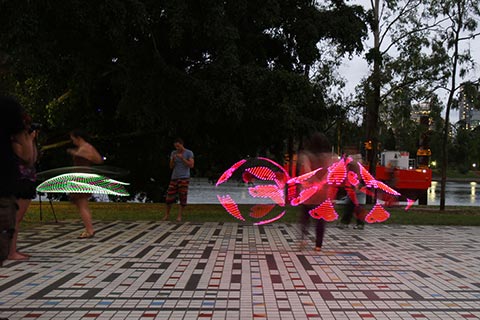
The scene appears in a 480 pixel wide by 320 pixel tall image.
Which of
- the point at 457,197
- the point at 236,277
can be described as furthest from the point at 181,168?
the point at 457,197

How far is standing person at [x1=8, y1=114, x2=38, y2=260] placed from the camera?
4.22 m

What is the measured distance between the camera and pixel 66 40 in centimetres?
1438

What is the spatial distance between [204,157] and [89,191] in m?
13.5

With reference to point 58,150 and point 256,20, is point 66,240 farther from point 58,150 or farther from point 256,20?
point 58,150

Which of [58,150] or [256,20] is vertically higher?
[256,20]

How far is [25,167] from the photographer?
643 cm

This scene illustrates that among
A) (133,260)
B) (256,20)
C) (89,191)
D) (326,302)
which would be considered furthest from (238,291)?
(256,20)

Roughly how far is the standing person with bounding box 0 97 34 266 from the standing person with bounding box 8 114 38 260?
0.28 feet

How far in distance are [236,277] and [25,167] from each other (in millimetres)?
3094

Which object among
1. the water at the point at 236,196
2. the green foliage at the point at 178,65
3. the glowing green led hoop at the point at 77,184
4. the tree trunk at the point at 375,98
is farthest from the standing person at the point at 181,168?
the tree trunk at the point at 375,98

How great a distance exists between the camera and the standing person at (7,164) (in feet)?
13.0

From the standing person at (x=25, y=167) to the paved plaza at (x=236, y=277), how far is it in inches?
18.9

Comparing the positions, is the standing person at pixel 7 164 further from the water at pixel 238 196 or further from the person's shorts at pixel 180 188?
the water at pixel 238 196

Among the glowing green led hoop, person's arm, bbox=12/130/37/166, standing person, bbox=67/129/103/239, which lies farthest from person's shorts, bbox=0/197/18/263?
standing person, bbox=67/129/103/239
